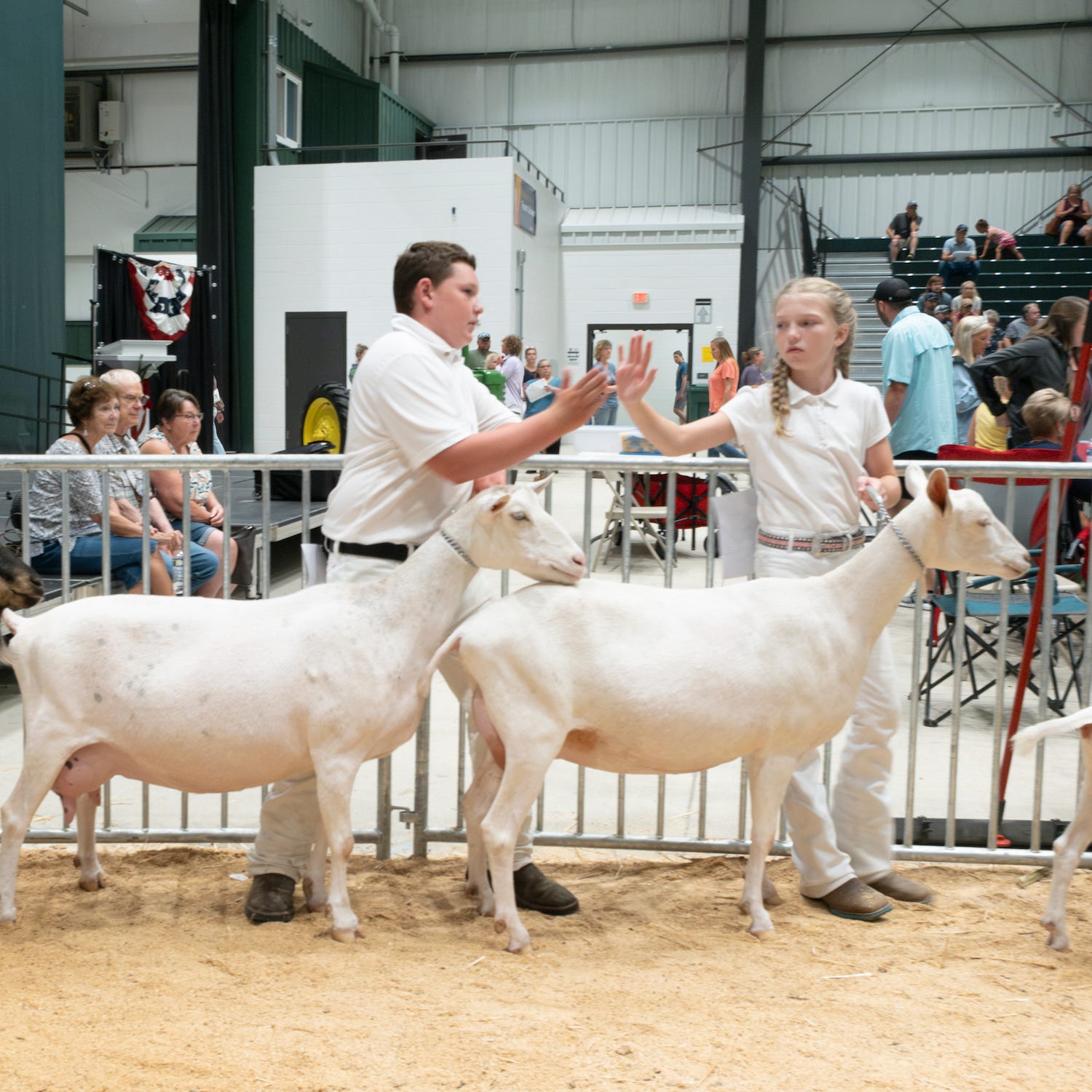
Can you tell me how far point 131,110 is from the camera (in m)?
23.3

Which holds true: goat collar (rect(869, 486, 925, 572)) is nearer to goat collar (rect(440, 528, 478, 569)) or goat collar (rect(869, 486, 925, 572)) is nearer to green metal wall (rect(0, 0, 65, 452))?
goat collar (rect(440, 528, 478, 569))

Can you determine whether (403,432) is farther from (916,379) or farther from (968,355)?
(968,355)

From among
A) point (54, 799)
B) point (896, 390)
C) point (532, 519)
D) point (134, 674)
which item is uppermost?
point (896, 390)

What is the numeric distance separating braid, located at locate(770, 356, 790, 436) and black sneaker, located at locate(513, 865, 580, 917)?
4.73 ft

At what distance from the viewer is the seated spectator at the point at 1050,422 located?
5.69 metres

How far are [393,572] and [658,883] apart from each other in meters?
1.33

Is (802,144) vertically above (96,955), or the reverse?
(802,144)

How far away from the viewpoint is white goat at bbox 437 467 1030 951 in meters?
2.84

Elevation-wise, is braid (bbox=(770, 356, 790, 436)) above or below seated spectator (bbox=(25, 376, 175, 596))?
above

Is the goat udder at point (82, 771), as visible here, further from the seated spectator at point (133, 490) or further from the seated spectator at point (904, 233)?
the seated spectator at point (904, 233)

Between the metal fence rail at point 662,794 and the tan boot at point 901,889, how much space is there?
28 cm

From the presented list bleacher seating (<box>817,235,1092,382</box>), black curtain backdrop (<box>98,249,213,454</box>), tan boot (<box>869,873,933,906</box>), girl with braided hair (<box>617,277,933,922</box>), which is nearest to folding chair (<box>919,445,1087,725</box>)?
tan boot (<box>869,873,933,906</box>)

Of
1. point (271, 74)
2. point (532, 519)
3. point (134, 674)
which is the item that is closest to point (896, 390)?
point (532, 519)

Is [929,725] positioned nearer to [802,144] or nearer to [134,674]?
[134,674]
